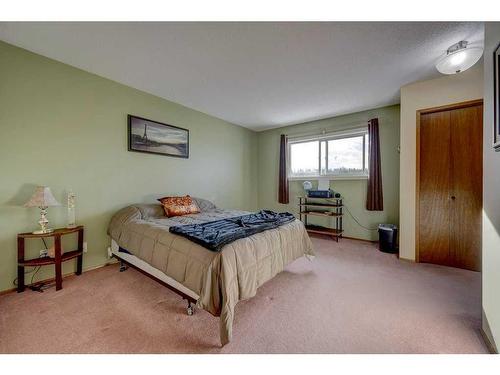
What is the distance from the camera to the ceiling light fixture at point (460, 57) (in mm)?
1818

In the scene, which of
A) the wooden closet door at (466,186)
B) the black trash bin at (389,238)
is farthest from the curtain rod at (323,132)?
the black trash bin at (389,238)

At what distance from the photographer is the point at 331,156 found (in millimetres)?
4145

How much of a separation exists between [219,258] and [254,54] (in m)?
2.05

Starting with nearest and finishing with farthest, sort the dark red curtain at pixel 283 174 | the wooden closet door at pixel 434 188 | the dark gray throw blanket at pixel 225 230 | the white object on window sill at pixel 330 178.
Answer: the dark gray throw blanket at pixel 225 230 → the wooden closet door at pixel 434 188 → the white object on window sill at pixel 330 178 → the dark red curtain at pixel 283 174

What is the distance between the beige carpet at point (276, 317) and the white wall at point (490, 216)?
8.6 inches

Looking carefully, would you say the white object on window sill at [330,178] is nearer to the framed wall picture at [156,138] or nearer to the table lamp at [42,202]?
the framed wall picture at [156,138]

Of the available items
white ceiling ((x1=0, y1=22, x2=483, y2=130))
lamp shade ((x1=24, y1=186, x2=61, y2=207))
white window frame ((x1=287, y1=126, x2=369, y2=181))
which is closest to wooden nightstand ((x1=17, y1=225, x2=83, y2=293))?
lamp shade ((x1=24, y1=186, x2=61, y2=207))

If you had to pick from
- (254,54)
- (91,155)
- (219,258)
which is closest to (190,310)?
(219,258)

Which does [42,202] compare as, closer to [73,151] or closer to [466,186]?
[73,151]

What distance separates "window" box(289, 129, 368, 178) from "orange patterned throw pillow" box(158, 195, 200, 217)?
2543mm

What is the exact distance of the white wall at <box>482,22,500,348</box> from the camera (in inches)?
49.2

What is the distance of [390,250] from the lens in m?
3.11
